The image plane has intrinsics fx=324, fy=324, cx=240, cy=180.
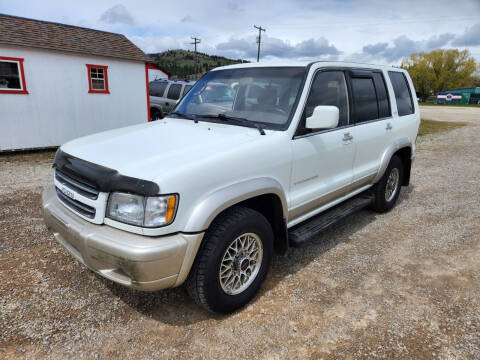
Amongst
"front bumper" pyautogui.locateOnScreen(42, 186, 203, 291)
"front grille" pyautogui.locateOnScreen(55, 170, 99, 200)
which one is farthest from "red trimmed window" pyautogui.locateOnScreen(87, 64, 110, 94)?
"front bumper" pyautogui.locateOnScreen(42, 186, 203, 291)

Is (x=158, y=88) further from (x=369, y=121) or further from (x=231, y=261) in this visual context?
(x=231, y=261)

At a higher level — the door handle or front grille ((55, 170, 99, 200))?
the door handle

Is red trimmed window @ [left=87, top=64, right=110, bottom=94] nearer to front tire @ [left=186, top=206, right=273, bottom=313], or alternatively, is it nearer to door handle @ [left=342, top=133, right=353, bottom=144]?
door handle @ [left=342, top=133, right=353, bottom=144]

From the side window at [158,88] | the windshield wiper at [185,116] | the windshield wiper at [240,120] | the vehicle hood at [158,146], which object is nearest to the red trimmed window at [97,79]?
the side window at [158,88]

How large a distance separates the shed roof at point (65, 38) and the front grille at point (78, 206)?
8884 millimetres

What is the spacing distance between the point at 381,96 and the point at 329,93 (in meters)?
1.30

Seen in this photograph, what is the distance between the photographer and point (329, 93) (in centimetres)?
346

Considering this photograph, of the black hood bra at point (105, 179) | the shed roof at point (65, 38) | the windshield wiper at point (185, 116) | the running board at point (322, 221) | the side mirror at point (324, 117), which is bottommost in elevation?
the running board at point (322, 221)

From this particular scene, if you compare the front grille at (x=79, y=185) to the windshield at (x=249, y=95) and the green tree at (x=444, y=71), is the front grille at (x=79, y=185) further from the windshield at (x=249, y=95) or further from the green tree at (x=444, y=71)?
the green tree at (x=444, y=71)

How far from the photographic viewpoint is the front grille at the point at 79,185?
2.33 metres

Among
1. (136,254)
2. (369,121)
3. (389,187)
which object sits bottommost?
(389,187)

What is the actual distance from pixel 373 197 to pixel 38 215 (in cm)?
478

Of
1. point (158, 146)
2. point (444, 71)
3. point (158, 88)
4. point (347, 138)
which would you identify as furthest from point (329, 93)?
point (444, 71)

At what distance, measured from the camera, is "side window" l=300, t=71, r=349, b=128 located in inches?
125
